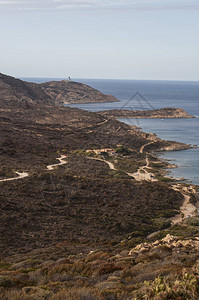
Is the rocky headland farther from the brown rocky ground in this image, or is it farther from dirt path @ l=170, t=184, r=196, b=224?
dirt path @ l=170, t=184, r=196, b=224

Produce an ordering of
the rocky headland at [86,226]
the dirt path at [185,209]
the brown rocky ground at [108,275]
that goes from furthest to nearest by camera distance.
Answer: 1. the dirt path at [185,209]
2. the rocky headland at [86,226]
3. the brown rocky ground at [108,275]

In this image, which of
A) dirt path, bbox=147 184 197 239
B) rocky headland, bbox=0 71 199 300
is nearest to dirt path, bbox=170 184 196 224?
dirt path, bbox=147 184 197 239

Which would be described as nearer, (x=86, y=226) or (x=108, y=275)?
(x=108, y=275)

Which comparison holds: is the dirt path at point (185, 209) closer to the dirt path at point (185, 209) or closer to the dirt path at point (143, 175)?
the dirt path at point (185, 209)

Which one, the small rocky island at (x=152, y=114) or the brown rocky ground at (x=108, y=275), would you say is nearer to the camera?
the brown rocky ground at (x=108, y=275)

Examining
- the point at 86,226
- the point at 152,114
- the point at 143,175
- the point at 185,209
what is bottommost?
the point at 143,175

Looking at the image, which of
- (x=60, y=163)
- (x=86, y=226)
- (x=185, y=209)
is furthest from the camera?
(x=60, y=163)

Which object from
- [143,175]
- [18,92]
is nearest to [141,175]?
[143,175]

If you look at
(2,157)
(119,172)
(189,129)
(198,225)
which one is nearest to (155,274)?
(198,225)

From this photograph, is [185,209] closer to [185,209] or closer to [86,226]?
[185,209]

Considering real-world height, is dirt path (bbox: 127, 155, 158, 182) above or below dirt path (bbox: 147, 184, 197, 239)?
below

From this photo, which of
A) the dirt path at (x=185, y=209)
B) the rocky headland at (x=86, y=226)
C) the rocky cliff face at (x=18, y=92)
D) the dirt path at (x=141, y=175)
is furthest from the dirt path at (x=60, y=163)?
the rocky cliff face at (x=18, y=92)

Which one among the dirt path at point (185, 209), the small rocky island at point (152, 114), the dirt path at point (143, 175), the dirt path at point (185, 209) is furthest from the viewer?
the small rocky island at point (152, 114)

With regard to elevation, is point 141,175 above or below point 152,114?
below
